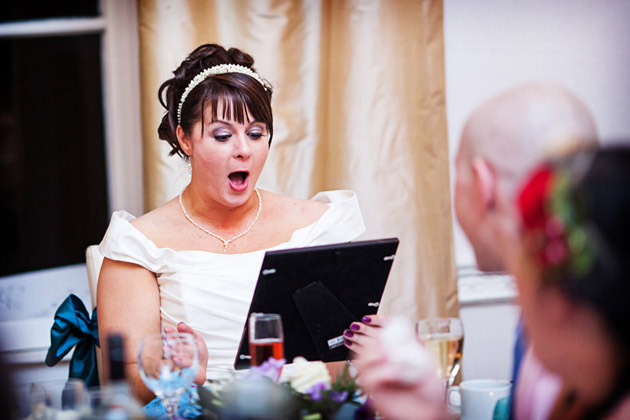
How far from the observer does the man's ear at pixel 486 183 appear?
1014mm

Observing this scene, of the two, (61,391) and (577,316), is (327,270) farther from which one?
(577,316)

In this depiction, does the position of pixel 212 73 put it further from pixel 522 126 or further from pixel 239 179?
pixel 522 126

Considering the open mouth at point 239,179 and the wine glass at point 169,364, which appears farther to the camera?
the open mouth at point 239,179

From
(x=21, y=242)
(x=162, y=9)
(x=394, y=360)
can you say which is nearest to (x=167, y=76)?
(x=162, y=9)

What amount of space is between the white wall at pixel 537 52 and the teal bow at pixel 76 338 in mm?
1419

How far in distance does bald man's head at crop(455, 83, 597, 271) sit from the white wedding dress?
3.80 ft

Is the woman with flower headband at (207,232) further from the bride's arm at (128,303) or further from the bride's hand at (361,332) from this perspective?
the bride's hand at (361,332)

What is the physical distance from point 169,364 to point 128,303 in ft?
2.60

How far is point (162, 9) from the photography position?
95.8 inches

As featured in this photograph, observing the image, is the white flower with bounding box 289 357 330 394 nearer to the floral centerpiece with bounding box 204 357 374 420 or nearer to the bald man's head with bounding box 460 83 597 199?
the floral centerpiece with bounding box 204 357 374 420

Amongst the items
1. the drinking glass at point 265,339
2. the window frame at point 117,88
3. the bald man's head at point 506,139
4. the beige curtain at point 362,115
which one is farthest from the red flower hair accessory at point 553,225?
the window frame at point 117,88

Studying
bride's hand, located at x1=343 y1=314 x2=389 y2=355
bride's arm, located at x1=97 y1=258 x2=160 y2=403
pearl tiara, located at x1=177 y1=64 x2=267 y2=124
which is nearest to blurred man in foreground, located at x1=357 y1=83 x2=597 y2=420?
bride's hand, located at x1=343 y1=314 x2=389 y2=355

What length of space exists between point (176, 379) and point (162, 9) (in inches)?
59.6

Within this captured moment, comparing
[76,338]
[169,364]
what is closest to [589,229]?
[169,364]
